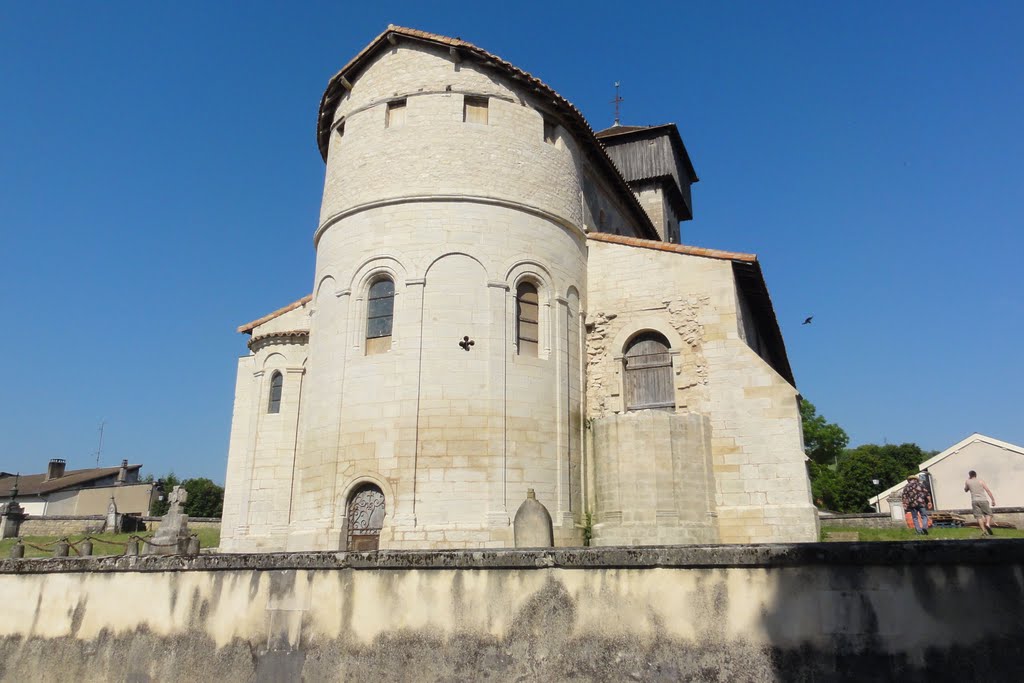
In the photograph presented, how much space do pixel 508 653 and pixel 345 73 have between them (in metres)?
15.6

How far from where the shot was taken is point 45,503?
52.2 metres

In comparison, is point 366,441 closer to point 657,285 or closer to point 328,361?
point 328,361

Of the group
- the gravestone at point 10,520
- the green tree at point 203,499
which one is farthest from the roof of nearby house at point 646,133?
the green tree at point 203,499

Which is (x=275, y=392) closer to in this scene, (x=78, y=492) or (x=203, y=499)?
(x=78, y=492)

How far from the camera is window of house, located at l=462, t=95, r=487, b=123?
17062 mm

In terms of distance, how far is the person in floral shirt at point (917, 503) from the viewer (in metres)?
17.0

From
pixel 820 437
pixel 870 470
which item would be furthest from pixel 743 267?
pixel 870 470

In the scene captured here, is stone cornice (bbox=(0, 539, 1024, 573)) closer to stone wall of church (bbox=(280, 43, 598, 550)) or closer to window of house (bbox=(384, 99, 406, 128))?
stone wall of church (bbox=(280, 43, 598, 550))

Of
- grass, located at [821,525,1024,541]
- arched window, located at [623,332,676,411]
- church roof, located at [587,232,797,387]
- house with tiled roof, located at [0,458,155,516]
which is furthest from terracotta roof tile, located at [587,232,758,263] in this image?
house with tiled roof, located at [0,458,155,516]

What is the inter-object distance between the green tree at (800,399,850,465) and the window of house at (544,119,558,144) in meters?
42.0

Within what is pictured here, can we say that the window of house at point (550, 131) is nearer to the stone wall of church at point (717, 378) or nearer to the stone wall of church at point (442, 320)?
the stone wall of church at point (442, 320)

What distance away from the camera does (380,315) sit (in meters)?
15.7

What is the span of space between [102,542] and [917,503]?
23984 mm

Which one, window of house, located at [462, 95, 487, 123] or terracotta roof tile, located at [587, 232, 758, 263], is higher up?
window of house, located at [462, 95, 487, 123]
